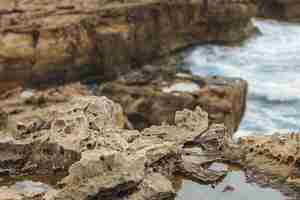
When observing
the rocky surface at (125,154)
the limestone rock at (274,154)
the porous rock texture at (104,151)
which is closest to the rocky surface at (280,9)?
the rocky surface at (125,154)

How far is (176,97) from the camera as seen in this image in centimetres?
1351

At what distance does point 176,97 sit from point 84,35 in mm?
4934

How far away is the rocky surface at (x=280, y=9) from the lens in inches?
1084

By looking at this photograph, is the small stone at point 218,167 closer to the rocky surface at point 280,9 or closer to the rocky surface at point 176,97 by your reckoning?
the rocky surface at point 176,97

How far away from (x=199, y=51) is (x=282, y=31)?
6.10 metres

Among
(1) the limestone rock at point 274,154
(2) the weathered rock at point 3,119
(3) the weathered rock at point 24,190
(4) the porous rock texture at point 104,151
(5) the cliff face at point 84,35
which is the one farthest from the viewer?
(5) the cliff face at point 84,35

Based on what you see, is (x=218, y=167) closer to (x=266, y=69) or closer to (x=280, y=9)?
(x=266, y=69)

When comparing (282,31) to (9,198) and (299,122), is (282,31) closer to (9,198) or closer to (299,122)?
(299,122)

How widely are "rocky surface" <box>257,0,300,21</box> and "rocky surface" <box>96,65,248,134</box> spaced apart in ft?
47.0

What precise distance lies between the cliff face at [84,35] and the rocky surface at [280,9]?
26.1ft

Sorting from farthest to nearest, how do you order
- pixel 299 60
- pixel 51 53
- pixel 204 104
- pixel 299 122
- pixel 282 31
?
pixel 282 31 → pixel 299 60 → pixel 51 53 → pixel 299 122 → pixel 204 104

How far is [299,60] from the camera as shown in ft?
68.0

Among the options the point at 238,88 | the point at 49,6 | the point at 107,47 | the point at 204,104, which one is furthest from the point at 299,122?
the point at 49,6

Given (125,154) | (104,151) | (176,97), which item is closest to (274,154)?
(125,154)
